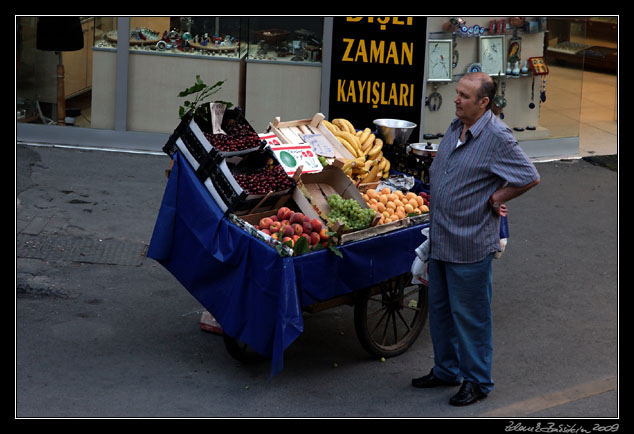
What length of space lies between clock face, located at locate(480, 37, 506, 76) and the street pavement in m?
2.48

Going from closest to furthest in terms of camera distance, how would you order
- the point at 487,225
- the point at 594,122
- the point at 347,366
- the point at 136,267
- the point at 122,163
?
1. the point at 487,225
2. the point at 347,366
3. the point at 136,267
4. the point at 122,163
5. the point at 594,122

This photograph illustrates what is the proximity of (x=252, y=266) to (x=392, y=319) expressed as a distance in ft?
4.12

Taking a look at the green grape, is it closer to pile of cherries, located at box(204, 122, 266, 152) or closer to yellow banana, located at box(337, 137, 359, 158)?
pile of cherries, located at box(204, 122, 266, 152)

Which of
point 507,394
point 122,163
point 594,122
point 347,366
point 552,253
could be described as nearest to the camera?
point 507,394

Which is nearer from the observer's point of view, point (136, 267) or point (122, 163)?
point (136, 267)

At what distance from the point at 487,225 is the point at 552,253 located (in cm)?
333

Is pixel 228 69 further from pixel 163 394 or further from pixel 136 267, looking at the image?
pixel 163 394

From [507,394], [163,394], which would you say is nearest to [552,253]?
[507,394]

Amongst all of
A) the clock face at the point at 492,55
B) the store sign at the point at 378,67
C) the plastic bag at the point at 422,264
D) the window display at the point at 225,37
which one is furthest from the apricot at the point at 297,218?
the clock face at the point at 492,55

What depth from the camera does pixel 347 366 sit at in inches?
235

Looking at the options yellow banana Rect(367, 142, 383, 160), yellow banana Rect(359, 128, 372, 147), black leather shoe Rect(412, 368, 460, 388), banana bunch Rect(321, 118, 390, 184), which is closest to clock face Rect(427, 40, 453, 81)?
banana bunch Rect(321, 118, 390, 184)

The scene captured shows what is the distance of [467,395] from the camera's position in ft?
17.8

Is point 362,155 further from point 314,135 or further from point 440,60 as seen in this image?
point 440,60

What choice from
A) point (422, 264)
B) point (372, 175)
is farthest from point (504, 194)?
point (372, 175)
